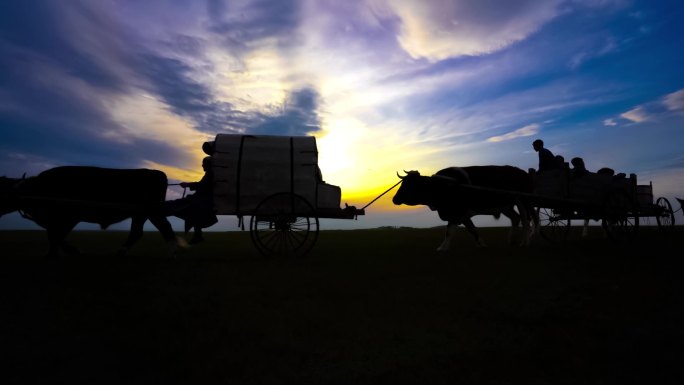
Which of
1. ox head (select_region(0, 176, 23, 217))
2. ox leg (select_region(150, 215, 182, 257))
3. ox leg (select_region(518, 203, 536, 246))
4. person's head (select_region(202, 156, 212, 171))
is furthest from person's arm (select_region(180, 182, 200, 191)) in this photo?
ox leg (select_region(518, 203, 536, 246))

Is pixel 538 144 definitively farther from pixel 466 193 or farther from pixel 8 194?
pixel 8 194

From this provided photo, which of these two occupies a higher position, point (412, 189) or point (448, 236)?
point (412, 189)

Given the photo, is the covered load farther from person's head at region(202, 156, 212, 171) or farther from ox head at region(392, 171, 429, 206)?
ox head at region(392, 171, 429, 206)

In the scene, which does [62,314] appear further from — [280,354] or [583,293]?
[583,293]

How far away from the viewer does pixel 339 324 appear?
179 inches

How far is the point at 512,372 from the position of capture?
3.46 meters

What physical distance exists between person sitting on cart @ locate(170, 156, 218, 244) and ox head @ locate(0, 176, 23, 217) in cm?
301

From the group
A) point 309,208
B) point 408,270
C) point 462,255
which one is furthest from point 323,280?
point 462,255

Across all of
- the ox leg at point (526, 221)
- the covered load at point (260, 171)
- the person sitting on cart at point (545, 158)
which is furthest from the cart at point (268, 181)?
the person sitting on cart at point (545, 158)

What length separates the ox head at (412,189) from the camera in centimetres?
1127

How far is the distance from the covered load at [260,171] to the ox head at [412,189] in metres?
3.13

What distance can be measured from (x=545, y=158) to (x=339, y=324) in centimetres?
1072

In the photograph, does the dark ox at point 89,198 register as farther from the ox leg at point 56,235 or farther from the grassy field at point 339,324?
the grassy field at point 339,324

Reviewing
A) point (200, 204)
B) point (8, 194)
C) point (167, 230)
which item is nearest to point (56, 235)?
point (8, 194)
